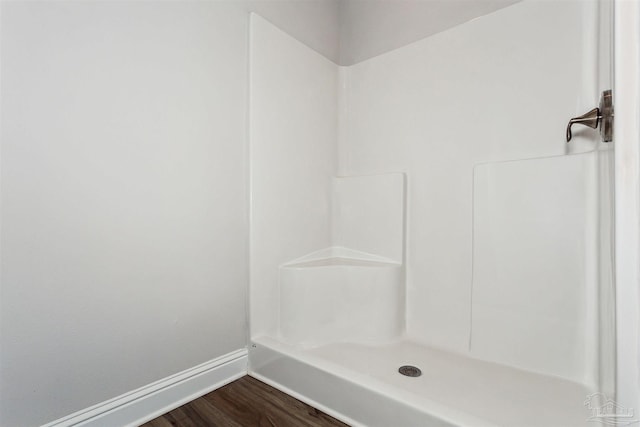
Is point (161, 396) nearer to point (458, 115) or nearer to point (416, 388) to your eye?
point (416, 388)

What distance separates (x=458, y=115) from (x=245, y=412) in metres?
1.53

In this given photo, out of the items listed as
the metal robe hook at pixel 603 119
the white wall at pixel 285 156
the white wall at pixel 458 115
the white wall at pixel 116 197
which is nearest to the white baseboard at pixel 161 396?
the white wall at pixel 116 197

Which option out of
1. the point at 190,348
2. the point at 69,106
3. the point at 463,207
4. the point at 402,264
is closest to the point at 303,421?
the point at 190,348

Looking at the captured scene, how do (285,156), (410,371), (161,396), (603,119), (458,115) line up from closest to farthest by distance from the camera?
(603,119)
(161,396)
(410,371)
(458,115)
(285,156)

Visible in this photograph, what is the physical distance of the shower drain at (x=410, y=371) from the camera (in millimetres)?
1282

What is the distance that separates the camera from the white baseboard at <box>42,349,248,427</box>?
964mm

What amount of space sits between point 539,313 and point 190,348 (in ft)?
4.54

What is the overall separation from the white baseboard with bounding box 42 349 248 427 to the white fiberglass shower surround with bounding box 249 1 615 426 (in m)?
0.12

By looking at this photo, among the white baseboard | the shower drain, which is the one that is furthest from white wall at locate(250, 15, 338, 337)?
the shower drain

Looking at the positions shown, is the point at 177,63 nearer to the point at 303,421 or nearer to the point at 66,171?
the point at 66,171

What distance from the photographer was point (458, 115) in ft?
4.72

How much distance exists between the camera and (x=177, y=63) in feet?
3.82

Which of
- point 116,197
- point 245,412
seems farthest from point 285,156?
point 245,412

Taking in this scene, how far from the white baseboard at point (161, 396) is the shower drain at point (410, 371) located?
0.69m
